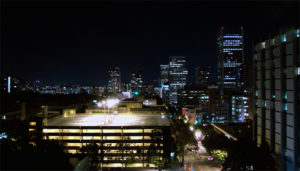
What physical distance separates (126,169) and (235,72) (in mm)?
127002

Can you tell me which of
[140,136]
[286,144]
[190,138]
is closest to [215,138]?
[190,138]

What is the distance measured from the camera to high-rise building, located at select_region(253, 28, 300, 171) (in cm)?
1670

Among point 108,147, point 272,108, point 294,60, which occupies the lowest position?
point 108,147

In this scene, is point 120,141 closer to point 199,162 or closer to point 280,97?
point 199,162

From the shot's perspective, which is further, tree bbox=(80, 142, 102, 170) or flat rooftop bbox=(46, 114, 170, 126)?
flat rooftop bbox=(46, 114, 170, 126)

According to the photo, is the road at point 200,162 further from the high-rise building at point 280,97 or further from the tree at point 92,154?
the tree at point 92,154

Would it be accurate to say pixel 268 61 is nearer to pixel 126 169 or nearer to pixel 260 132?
pixel 260 132

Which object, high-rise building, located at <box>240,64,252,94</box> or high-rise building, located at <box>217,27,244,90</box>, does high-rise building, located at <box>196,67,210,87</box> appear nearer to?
high-rise building, located at <box>217,27,244,90</box>

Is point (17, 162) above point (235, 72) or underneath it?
underneath

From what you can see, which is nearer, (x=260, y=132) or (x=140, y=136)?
(x=260, y=132)

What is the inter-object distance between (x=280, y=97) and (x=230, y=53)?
131529 millimetres

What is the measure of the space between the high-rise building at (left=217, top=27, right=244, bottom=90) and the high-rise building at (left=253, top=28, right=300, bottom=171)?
123 meters

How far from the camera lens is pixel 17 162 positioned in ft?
42.9

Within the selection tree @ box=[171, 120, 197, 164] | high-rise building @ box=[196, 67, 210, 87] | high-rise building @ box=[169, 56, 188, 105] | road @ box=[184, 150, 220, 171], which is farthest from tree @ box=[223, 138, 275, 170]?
high-rise building @ box=[196, 67, 210, 87]
